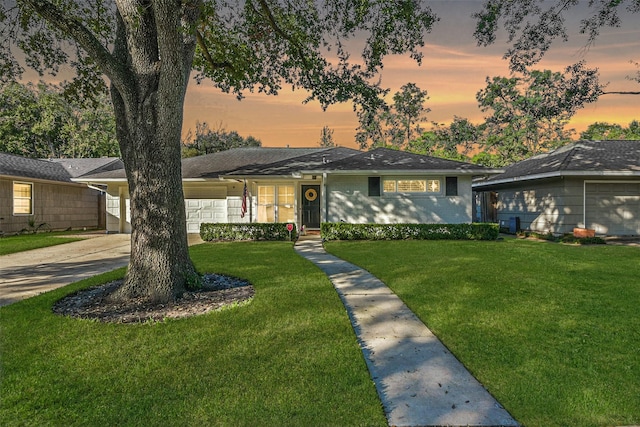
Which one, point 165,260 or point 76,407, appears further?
point 165,260

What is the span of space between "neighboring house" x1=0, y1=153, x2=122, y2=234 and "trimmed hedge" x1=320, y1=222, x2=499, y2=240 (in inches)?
553

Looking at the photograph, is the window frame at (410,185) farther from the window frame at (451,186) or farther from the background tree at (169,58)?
the background tree at (169,58)

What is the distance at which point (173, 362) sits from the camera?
128 inches

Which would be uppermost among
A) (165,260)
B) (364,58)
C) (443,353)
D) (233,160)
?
(364,58)

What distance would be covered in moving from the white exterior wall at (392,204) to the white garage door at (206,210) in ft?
18.3

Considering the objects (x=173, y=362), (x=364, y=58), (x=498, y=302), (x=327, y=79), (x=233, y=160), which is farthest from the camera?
(x=233, y=160)

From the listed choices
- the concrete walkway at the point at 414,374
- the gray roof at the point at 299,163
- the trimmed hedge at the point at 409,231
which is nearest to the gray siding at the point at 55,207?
the gray roof at the point at 299,163

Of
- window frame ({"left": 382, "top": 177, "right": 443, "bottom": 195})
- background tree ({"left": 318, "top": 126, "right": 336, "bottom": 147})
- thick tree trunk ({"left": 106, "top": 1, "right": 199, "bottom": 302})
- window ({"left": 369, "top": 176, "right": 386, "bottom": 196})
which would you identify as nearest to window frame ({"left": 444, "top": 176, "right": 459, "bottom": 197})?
window frame ({"left": 382, "top": 177, "right": 443, "bottom": 195})

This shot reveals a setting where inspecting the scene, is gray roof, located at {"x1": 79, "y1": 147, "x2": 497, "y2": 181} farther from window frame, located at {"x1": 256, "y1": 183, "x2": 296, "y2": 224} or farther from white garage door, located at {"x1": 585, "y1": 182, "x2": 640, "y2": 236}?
white garage door, located at {"x1": 585, "y1": 182, "x2": 640, "y2": 236}

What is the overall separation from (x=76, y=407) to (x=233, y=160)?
1637 centimetres

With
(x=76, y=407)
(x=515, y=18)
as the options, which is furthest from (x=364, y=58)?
(x=76, y=407)

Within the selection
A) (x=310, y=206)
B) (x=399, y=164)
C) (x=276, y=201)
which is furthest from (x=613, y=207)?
(x=276, y=201)

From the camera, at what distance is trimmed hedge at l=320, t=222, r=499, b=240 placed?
13.2 metres

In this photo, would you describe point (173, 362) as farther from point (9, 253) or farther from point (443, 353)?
point (9, 253)
